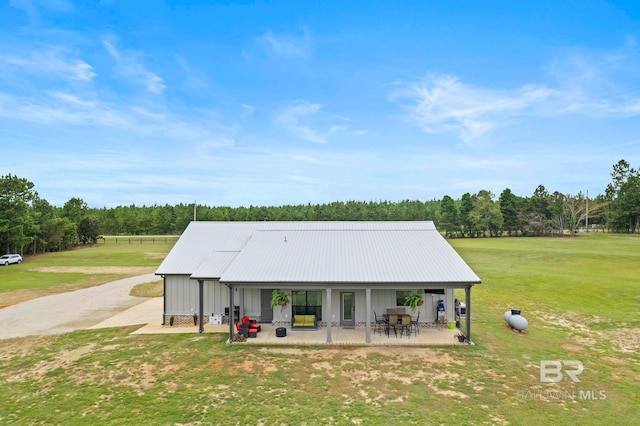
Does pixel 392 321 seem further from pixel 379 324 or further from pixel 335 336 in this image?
pixel 335 336

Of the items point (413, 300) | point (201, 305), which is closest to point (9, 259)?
point (201, 305)

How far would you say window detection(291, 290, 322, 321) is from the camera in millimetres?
17406

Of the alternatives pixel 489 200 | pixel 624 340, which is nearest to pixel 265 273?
pixel 624 340

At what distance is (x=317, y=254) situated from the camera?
710 inches

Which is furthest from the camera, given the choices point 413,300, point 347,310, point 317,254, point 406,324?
point 317,254

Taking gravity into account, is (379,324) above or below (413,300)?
below

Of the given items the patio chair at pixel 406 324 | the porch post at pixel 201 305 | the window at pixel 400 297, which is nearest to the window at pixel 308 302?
the window at pixel 400 297

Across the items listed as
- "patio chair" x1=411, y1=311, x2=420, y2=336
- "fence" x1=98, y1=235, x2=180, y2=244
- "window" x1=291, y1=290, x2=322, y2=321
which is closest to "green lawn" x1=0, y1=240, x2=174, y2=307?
"fence" x1=98, y1=235, x2=180, y2=244

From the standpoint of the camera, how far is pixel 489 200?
73125 millimetres

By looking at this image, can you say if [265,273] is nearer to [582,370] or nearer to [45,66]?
[582,370]

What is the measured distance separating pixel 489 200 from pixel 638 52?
4650 cm

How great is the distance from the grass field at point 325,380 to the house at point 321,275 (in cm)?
210

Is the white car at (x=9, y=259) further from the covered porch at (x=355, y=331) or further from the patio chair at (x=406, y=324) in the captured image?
the patio chair at (x=406, y=324)

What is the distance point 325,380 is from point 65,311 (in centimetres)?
1868
